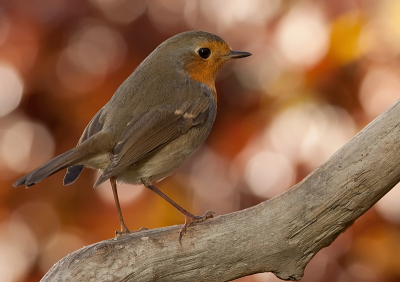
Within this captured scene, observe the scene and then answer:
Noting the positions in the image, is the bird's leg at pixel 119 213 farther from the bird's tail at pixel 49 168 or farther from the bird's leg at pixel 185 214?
the bird's tail at pixel 49 168

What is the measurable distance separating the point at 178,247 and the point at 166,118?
0.74m

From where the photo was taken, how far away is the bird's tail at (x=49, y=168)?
2.62m

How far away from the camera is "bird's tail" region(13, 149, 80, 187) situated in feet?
8.59

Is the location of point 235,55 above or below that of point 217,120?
above

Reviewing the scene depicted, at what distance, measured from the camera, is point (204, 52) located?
3336mm

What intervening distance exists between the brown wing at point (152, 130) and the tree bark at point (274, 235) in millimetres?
405

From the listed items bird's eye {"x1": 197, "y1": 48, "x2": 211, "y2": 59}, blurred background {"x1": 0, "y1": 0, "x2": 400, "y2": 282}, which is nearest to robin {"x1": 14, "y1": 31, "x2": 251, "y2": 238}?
bird's eye {"x1": 197, "y1": 48, "x2": 211, "y2": 59}

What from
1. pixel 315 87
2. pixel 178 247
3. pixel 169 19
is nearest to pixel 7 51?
pixel 169 19

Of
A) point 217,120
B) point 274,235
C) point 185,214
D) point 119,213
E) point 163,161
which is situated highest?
point 217,120

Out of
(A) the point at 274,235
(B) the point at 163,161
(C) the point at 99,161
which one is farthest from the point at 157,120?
(A) the point at 274,235

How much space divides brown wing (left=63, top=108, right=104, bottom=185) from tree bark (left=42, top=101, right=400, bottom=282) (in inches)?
16.8

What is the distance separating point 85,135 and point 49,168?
0.46 m

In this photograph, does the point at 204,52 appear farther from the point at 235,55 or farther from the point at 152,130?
the point at 152,130

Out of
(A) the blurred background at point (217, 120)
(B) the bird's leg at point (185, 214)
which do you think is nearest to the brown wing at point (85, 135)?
(A) the blurred background at point (217, 120)
